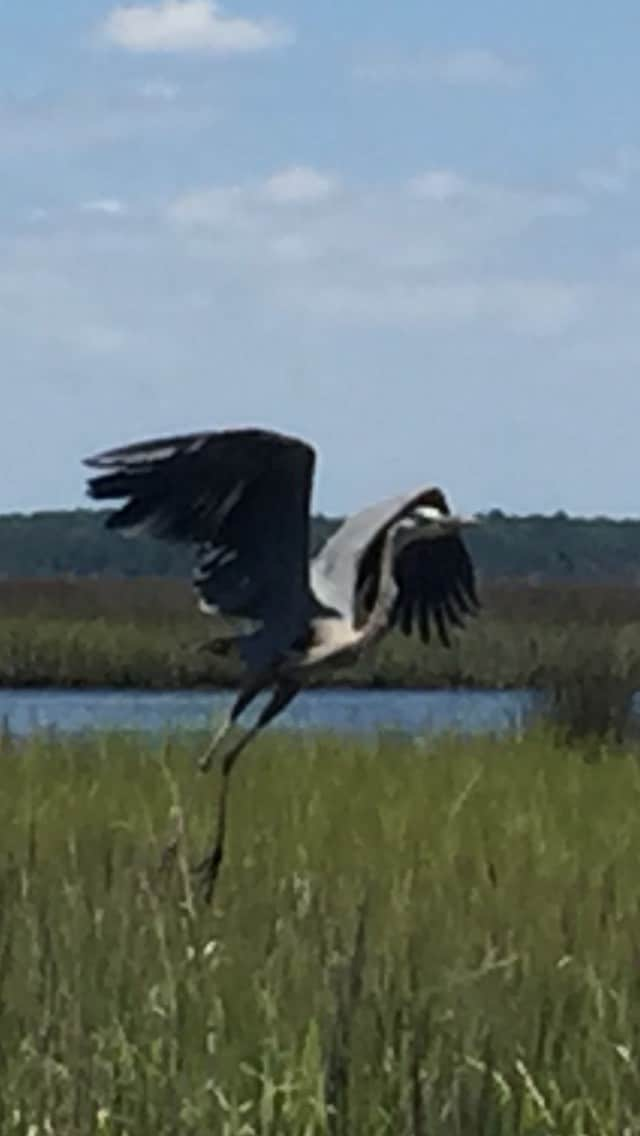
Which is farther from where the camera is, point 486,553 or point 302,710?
point 486,553

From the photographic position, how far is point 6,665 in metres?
23.1

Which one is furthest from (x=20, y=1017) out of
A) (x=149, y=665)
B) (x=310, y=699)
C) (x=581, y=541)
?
(x=581, y=541)

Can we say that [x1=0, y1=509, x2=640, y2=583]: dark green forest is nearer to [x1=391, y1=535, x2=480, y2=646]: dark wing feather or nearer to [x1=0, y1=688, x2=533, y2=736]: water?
[x1=0, y1=688, x2=533, y2=736]: water

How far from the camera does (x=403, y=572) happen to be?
7.18 metres

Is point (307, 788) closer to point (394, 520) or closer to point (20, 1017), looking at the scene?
point (394, 520)

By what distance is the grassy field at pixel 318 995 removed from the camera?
12.8 ft

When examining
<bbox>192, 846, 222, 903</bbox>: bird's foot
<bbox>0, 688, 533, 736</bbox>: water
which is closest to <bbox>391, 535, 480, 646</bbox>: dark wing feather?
A: <bbox>192, 846, 222, 903</bbox>: bird's foot

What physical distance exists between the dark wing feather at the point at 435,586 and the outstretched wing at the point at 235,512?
2.45 feet

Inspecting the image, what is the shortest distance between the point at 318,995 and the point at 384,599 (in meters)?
1.96

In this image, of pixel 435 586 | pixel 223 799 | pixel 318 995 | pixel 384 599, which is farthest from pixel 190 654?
pixel 318 995

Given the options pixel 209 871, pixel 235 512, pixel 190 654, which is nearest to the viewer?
pixel 209 871

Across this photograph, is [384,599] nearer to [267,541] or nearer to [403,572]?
[267,541]

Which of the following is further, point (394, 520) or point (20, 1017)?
point (394, 520)

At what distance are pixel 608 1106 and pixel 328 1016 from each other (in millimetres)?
372
